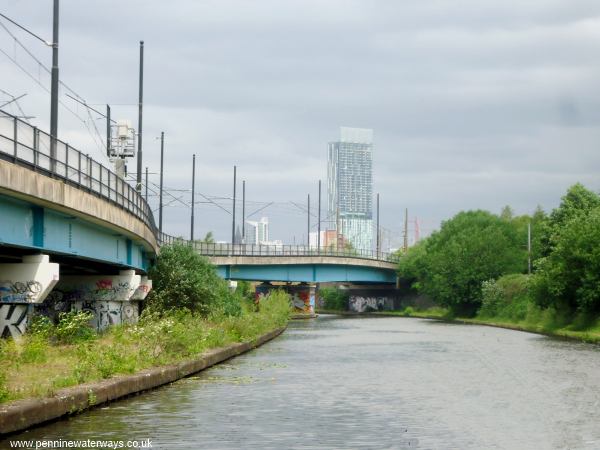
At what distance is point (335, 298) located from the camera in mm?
158875

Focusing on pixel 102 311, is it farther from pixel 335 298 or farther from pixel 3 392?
pixel 335 298

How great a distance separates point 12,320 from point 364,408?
10151 millimetres

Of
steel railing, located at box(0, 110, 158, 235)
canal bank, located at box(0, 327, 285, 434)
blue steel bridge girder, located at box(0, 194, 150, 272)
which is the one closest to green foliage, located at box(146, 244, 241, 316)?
blue steel bridge girder, located at box(0, 194, 150, 272)

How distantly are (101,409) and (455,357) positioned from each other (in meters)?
22.7

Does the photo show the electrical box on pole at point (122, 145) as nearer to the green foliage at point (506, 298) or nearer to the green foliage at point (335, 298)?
the green foliage at point (506, 298)

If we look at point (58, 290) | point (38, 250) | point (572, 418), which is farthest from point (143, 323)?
point (572, 418)

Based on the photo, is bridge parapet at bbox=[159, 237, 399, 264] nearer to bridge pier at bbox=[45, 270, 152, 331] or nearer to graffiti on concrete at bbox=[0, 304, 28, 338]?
bridge pier at bbox=[45, 270, 152, 331]

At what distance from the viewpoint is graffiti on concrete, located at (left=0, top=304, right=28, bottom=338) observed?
26156 millimetres

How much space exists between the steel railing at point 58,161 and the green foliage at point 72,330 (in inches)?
149

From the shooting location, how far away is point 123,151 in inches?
2138

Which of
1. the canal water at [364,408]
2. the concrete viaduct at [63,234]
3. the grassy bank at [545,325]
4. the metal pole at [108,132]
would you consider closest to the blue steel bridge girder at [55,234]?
the concrete viaduct at [63,234]

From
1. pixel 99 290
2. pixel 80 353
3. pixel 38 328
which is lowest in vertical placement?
pixel 80 353

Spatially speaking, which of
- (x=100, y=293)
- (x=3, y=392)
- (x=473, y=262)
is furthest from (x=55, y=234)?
(x=473, y=262)

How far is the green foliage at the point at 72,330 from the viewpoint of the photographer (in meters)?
29.4
